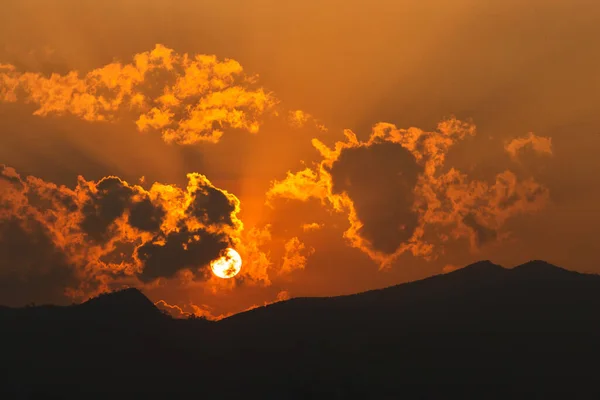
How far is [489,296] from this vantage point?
623 ft

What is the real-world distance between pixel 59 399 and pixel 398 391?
68343mm

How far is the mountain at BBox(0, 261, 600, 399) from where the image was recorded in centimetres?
14650

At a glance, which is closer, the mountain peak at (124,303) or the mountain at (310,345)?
the mountain at (310,345)

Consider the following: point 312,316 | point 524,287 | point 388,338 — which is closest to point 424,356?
point 388,338

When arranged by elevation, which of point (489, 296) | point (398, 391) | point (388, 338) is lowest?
point (398, 391)

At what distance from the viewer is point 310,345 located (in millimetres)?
165375

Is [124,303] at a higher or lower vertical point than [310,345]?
higher

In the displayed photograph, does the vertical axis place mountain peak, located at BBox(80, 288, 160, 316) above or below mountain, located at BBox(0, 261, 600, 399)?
above

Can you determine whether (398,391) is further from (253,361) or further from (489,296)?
(489,296)

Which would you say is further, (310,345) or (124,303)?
(124,303)

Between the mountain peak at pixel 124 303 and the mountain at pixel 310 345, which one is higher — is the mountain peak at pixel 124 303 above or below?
above

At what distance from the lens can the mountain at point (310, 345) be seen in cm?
14650

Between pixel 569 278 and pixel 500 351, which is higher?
pixel 569 278

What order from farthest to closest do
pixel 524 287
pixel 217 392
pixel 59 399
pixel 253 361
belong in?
pixel 524 287 < pixel 253 361 < pixel 217 392 < pixel 59 399
